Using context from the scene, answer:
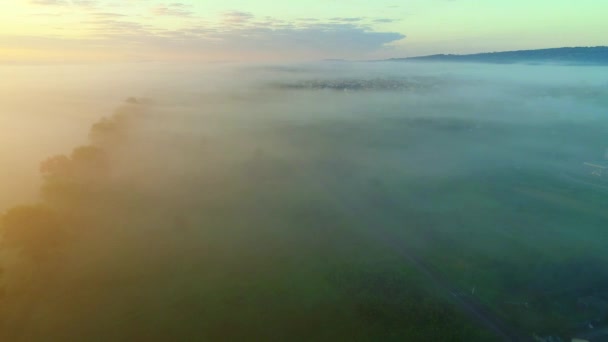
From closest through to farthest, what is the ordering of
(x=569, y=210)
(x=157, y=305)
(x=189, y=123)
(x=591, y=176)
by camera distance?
(x=157, y=305), (x=569, y=210), (x=591, y=176), (x=189, y=123)

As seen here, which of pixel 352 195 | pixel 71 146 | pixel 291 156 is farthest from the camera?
pixel 291 156

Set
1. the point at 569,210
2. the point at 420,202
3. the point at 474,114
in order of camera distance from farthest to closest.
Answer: the point at 474,114, the point at 420,202, the point at 569,210

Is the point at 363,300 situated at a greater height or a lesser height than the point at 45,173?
lesser

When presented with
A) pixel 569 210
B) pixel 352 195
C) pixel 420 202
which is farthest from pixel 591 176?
pixel 352 195

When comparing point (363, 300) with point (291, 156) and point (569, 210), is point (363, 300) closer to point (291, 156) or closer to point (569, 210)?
point (569, 210)

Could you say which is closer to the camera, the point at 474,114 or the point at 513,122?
the point at 513,122

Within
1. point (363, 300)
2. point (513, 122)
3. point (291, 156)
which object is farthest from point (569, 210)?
point (513, 122)

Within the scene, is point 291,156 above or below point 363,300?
above

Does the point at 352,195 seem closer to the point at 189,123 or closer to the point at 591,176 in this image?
the point at 591,176

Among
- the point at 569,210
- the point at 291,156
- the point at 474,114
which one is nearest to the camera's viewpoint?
the point at 569,210
